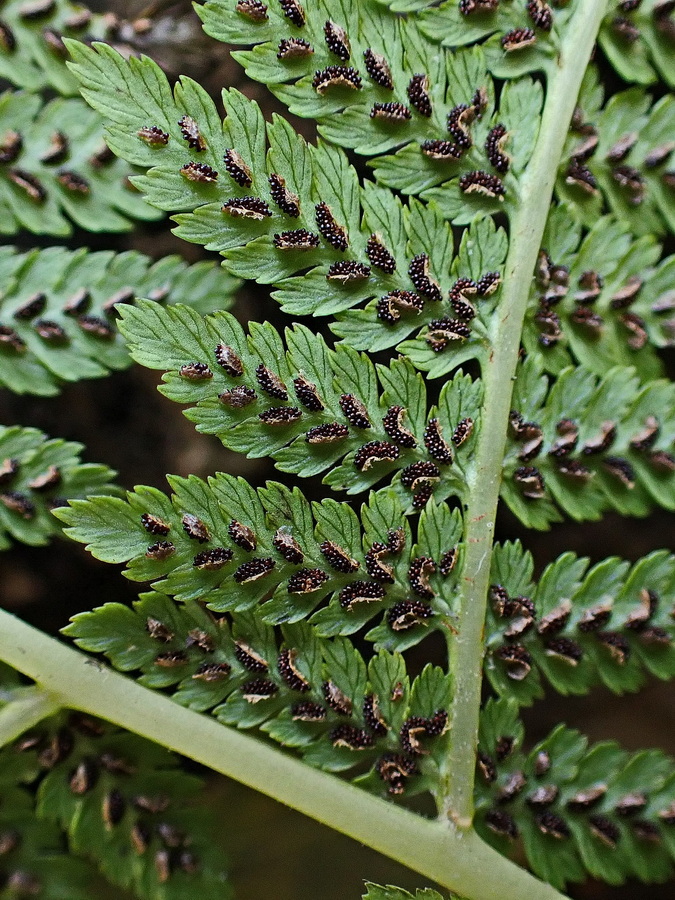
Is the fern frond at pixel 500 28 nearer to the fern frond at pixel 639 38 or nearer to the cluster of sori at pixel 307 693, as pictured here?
the fern frond at pixel 639 38

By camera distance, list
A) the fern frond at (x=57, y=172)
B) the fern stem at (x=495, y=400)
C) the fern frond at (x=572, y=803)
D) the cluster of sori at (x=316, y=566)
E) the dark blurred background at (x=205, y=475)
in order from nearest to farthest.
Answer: the cluster of sori at (x=316, y=566) → the fern stem at (x=495, y=400) → the fern frond at (x=572, y=803) → the fern frond at (x=57, y=172) → the dark blurred background at (x=205, y=475)

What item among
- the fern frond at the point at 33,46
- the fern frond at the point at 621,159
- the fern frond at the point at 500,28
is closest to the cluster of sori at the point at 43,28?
the fern frond at the point at 33,46

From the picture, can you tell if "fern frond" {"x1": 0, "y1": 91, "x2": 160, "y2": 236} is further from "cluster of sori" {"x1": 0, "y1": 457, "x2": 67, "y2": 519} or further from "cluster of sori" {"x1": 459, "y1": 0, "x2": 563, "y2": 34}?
"cluster of sori" {"x1": 459, "y1": 0, "x2": 563, "y2": 34}

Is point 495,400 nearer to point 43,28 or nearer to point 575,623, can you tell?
point 575,623

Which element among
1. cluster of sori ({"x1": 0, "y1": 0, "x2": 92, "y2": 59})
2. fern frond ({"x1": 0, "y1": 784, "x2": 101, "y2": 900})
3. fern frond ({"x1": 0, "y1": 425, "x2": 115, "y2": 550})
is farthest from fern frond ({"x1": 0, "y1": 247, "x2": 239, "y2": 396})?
fern frond ({"x1": 0, "y1": 784, "x2": 101, "y2": 900})

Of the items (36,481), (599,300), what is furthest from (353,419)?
(36,481)

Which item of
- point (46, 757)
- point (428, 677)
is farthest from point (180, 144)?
point (46, 757)
